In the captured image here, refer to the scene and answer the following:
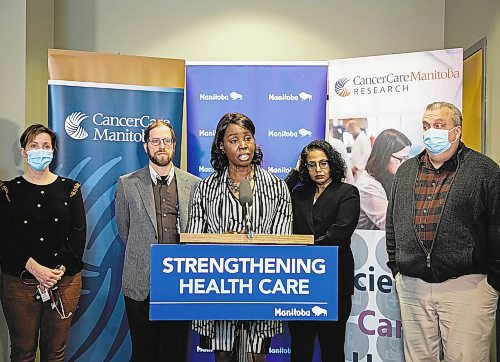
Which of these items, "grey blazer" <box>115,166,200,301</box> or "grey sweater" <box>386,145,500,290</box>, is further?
"grey blazer" <box>115,166,200,301</box>

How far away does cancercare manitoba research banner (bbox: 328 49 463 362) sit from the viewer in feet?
13.2

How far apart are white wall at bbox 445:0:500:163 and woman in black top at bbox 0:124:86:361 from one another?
2532mm

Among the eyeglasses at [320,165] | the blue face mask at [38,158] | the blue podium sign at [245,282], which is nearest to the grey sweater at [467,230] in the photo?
the blue podium sign at [245,282]

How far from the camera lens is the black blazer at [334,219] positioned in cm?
388

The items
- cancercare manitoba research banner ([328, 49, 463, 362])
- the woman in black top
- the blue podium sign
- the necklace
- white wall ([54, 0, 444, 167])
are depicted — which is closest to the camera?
the blue podium sign

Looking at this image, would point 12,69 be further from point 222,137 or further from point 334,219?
point 334,219

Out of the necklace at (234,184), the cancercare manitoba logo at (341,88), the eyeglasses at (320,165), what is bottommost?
the necklace at (234,184)

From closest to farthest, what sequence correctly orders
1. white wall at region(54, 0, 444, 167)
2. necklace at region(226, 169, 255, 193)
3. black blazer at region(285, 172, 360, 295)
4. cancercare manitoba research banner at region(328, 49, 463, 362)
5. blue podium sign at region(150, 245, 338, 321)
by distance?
blue podium sign at region(150, 245, 338, 321) < necklace at region(226, 169, 255, 193) < black blazer at region(285, 172, 360, 295) < cancercare manitoba research banner at region(328, 49, 463, 362) < white wall at region(54, 0, 444, 167)

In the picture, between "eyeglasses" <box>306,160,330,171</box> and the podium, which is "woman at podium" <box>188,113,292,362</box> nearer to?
the podium

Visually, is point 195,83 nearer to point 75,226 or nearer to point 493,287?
point 75,226

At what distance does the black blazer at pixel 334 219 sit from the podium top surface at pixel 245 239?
3.06ft

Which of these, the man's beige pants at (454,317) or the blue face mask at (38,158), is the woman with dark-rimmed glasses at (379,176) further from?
the blue face mask at (38,158)

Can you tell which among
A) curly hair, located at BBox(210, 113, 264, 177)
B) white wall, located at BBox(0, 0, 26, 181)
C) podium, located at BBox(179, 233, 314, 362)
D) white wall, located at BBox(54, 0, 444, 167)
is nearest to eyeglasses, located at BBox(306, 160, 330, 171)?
curly hair, located at BBox(210, 113, 264, 177)

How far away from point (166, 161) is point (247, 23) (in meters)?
1.82
